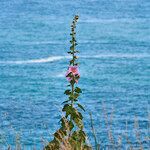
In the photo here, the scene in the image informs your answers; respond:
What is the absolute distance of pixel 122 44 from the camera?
18475cm

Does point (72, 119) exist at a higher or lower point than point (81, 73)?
lower

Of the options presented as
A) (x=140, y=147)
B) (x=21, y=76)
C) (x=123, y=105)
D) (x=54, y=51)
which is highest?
(x=54, y=51)

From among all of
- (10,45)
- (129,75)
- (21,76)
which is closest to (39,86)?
(21,76)

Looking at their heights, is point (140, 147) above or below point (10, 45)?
below

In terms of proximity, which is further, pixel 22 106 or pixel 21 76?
pixel 21 76

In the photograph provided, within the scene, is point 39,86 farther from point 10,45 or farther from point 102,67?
point 10,45

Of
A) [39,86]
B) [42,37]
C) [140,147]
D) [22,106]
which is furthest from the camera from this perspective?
[42,37]

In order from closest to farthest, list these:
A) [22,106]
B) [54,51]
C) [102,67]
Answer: [22,106] < [102,67] < [54,51]

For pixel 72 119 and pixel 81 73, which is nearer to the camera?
pixel 72 119

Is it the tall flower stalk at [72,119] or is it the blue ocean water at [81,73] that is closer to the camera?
the tall flower stalk at [72,119]

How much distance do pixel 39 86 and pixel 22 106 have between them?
1779cm

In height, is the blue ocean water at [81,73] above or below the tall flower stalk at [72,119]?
above

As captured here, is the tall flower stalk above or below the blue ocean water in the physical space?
below

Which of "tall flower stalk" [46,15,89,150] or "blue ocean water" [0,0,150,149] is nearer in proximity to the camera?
"tall flower stalk" [46,15,89,150]
